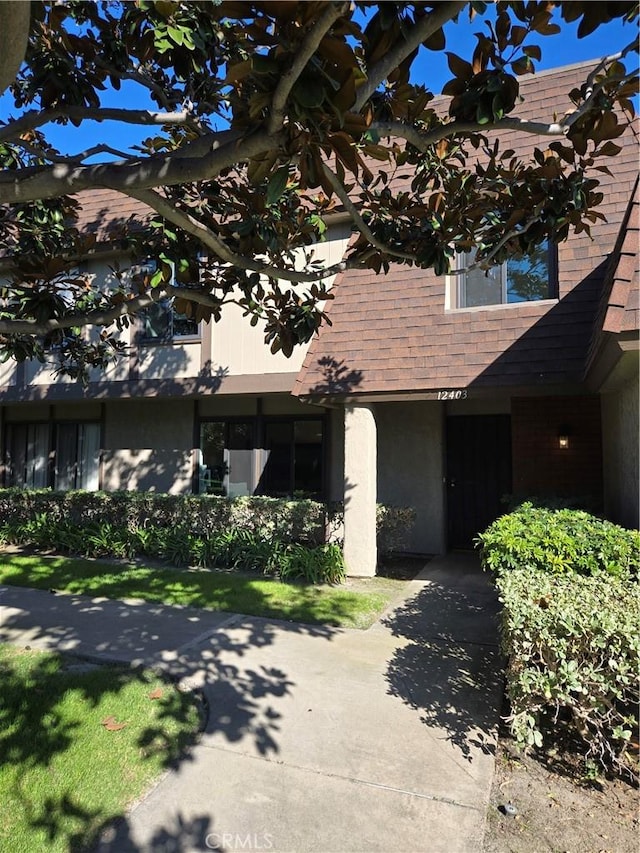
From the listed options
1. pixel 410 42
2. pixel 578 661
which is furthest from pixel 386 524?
pixel 410 42

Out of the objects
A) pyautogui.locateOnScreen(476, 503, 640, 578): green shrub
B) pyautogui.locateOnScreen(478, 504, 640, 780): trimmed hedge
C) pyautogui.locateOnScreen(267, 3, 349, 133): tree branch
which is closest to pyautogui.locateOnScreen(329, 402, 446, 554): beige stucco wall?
pyautogui.locateOnScreen(476, 503, 640, 578): green shrub

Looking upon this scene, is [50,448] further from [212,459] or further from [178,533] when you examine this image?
[178,533]

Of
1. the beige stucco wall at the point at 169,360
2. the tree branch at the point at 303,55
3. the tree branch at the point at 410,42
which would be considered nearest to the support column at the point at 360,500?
the beige stucco wall at the point at 169,360

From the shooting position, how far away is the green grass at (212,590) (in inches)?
262

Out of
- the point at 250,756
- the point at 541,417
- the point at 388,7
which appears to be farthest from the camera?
the point at 541,417

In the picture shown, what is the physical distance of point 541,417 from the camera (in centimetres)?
909

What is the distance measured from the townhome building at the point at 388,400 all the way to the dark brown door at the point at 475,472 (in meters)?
0.03

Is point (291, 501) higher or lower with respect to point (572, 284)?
lower

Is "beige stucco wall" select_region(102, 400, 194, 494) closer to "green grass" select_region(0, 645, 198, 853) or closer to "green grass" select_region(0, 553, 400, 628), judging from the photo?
"green grass" select_region(0, 553, 400, 628)

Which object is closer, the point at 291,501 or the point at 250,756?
the point at 250,756

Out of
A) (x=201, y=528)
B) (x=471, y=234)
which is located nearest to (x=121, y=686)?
(x=471, y=234)

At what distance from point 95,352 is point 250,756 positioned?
19.5 ft

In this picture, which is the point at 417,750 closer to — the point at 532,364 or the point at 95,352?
the point at 532,364

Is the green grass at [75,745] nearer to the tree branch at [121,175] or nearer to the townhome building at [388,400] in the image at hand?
the tree branch at [121,175]
